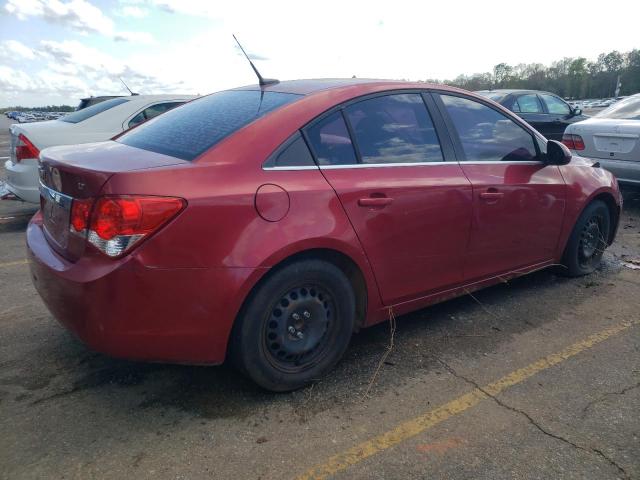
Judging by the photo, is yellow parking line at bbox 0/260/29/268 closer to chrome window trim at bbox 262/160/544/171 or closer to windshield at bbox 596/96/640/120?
chrome window trim at bbox 262/160/544/171

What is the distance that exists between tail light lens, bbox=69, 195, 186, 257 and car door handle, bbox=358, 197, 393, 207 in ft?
3.25

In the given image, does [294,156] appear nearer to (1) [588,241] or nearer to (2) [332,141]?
(2) [332,141]

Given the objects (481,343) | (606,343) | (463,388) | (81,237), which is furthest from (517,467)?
(81,237)

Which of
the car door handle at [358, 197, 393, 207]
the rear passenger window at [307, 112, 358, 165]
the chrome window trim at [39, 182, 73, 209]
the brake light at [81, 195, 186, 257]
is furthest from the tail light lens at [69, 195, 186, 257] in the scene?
the car door handle at [358, 197, 393, 207]

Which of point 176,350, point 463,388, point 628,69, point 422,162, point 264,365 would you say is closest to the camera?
point 176,350

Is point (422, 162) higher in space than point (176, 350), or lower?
higher

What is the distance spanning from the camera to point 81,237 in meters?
2.42

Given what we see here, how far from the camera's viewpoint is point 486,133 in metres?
3.72

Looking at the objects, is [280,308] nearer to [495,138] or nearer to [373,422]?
[373,422]

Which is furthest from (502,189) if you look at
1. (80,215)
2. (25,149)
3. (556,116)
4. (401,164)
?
(556,116)

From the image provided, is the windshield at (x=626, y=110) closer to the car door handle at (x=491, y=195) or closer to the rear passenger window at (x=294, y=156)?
the car door handle at (x=491, y=195)

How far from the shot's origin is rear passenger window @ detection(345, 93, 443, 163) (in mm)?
3076

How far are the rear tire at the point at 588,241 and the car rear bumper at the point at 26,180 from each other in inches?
213

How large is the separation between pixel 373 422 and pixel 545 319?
184 centimetres
